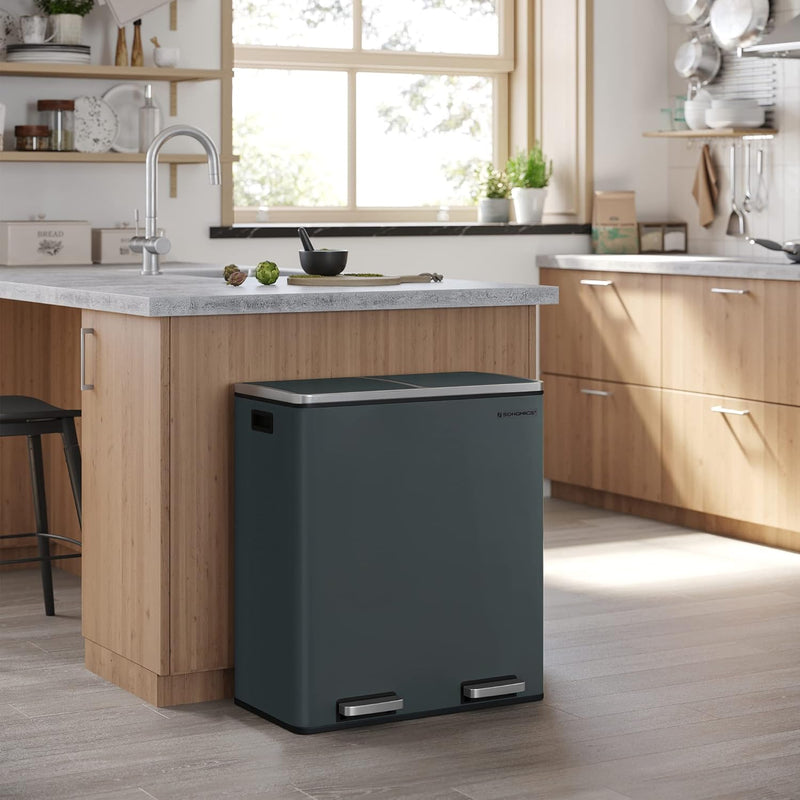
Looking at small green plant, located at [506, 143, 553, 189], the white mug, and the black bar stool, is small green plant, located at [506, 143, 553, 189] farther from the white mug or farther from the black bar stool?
the black bar stool

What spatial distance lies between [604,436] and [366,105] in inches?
62.4

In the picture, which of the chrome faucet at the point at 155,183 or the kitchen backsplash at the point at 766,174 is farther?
the kitchen backsplash at the point at 766,174

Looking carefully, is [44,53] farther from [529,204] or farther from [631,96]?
[631,96]

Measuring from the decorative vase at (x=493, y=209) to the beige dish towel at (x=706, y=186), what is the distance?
2.45ft

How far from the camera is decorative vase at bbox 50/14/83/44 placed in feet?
15.6

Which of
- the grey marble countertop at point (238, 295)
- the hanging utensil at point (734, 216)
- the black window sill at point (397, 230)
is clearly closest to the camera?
the grey marble countertop at point (238, 295)

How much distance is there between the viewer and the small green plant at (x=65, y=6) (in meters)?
4.77

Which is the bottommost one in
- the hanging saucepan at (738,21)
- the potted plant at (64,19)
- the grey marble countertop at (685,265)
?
the grey marble countertop at (685,265)

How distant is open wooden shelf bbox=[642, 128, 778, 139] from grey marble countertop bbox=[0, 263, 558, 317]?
2.21 meters

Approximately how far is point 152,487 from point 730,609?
1776 mm

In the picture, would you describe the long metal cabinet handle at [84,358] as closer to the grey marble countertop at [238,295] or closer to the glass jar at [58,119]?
the grey marble countertop at [238,295]

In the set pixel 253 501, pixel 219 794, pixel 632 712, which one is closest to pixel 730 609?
pixel 632 712

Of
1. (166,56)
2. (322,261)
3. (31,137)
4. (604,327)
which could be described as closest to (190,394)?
(322,261)

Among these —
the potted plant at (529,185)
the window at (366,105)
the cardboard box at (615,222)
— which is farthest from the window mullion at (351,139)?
the cardboard box at (615,222)
